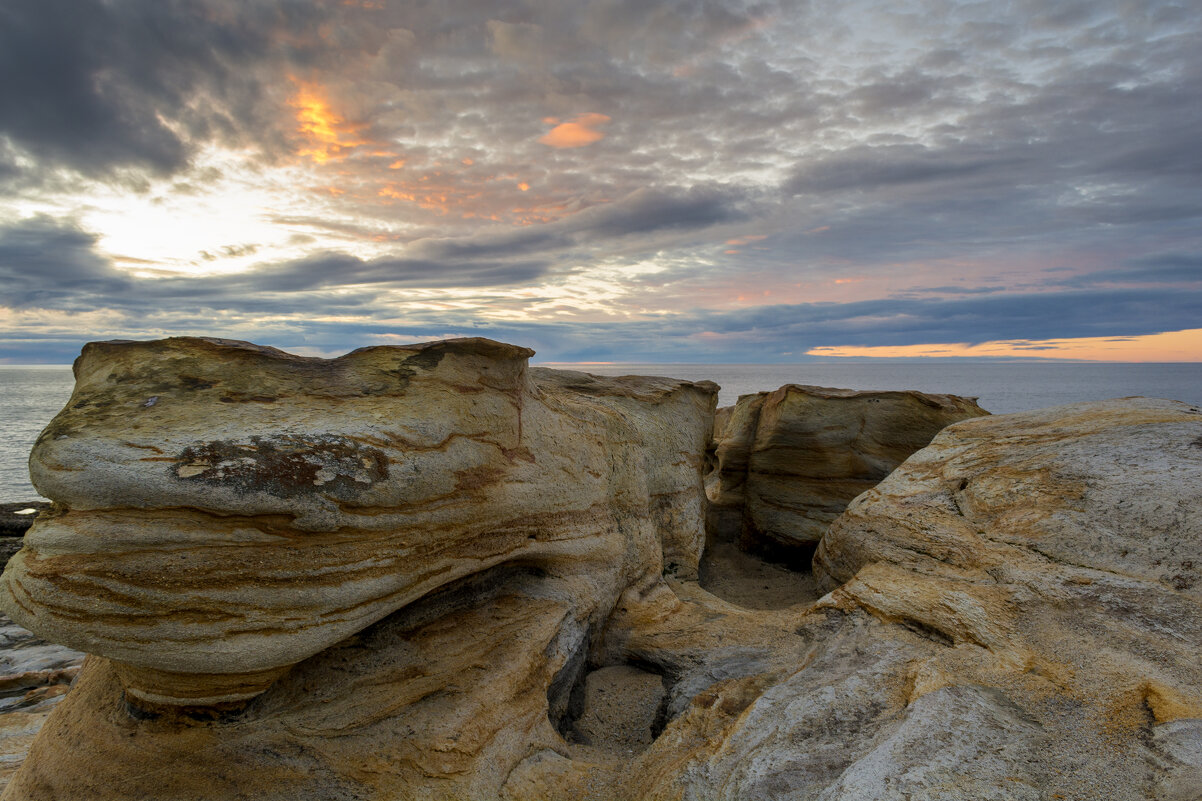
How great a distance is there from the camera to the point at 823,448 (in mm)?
9148

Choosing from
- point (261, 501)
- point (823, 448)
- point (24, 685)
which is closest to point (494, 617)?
point (261, 501)

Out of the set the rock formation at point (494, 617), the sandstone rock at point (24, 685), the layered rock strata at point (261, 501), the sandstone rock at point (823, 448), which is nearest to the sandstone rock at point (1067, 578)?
the rock formation at point (494, 617)

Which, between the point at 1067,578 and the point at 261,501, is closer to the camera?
the point at 261,501

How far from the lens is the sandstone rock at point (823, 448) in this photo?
29.2ft

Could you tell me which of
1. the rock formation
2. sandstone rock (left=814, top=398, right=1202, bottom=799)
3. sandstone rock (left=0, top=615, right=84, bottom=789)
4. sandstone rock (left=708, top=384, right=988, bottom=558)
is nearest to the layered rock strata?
the rock formation

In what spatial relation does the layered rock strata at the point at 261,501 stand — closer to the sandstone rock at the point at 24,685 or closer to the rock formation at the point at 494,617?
the rock formation at the point at 494,617

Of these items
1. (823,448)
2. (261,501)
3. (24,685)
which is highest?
(261,501)

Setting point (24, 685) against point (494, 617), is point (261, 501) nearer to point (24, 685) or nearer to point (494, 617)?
point (494, 617)

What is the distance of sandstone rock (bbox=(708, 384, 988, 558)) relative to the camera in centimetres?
890

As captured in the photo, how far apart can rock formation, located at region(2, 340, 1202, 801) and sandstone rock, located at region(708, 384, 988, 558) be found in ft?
12.6

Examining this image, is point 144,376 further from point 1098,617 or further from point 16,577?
point 1098,617

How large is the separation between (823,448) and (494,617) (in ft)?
20.3

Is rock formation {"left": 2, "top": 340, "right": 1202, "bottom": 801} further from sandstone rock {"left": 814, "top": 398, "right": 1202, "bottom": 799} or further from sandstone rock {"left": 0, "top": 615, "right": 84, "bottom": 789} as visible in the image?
sandstone rock {"left": 0, "top": 615, "right": 84, "bottom": 789}

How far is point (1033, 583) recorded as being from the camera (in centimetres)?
377
